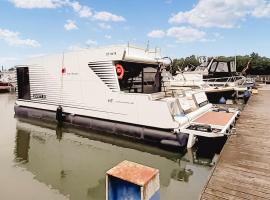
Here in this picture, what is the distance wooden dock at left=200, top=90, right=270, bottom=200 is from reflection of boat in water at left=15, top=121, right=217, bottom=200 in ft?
3.70

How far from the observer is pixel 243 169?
18.8ft

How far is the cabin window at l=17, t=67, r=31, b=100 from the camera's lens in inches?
574

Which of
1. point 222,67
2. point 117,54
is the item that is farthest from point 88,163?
point 222,67

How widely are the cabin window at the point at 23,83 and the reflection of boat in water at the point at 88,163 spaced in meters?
3.69

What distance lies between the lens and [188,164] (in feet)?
27.0

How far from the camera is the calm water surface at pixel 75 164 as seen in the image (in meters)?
6.57

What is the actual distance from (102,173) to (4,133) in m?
6.81

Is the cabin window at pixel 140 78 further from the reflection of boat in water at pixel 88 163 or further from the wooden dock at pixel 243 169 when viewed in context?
the wooden dock at pixel 243 169

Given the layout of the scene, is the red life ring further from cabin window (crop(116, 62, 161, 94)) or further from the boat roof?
the boat roof

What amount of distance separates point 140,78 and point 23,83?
24.6ft

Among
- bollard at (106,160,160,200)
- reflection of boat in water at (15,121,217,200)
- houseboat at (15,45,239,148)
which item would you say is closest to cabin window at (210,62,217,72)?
houseboat at (15,45,239,148)

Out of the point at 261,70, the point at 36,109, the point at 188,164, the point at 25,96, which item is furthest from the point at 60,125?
the point at 261,70

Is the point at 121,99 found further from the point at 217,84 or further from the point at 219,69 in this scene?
the point at 219,69

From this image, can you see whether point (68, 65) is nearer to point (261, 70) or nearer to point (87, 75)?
point (87, 75)
